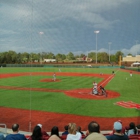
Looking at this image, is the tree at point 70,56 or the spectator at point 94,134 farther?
the tree at point 70,56

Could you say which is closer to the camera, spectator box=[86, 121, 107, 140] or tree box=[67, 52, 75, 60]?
spectator box=[86, 121, 107, 140]

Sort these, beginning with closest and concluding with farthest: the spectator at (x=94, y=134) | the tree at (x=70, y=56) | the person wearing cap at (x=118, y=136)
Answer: the spectator at (x=94, y=134) < the person wearing cap at (x=118, y=136) < the tree at (x=70, y=56)

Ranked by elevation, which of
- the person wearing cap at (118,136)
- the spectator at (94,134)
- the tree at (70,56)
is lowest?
the person wearing cap at (118,136)

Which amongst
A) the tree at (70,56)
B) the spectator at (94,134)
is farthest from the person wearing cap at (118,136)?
the tree at (70,56)

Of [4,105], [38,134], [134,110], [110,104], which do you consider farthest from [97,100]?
[38,134]

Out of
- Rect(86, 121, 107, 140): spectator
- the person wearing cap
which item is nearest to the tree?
the person wearing cap

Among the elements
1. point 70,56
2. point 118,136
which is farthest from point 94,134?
point 70,56

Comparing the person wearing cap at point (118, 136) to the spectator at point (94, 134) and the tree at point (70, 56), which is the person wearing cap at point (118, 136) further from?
the tree at point (70, 56)

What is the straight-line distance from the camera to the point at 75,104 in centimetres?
1438

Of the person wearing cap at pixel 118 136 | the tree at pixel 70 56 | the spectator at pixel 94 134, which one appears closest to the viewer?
the spectator at pixel 94 134

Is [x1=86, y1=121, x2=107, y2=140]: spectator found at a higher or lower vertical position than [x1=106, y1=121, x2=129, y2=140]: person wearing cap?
higher

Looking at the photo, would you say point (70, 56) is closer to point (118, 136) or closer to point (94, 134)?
point (118, 136)

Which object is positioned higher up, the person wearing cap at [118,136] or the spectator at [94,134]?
the spectator at [94,134]

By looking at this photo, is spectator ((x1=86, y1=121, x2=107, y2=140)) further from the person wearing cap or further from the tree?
the tree
